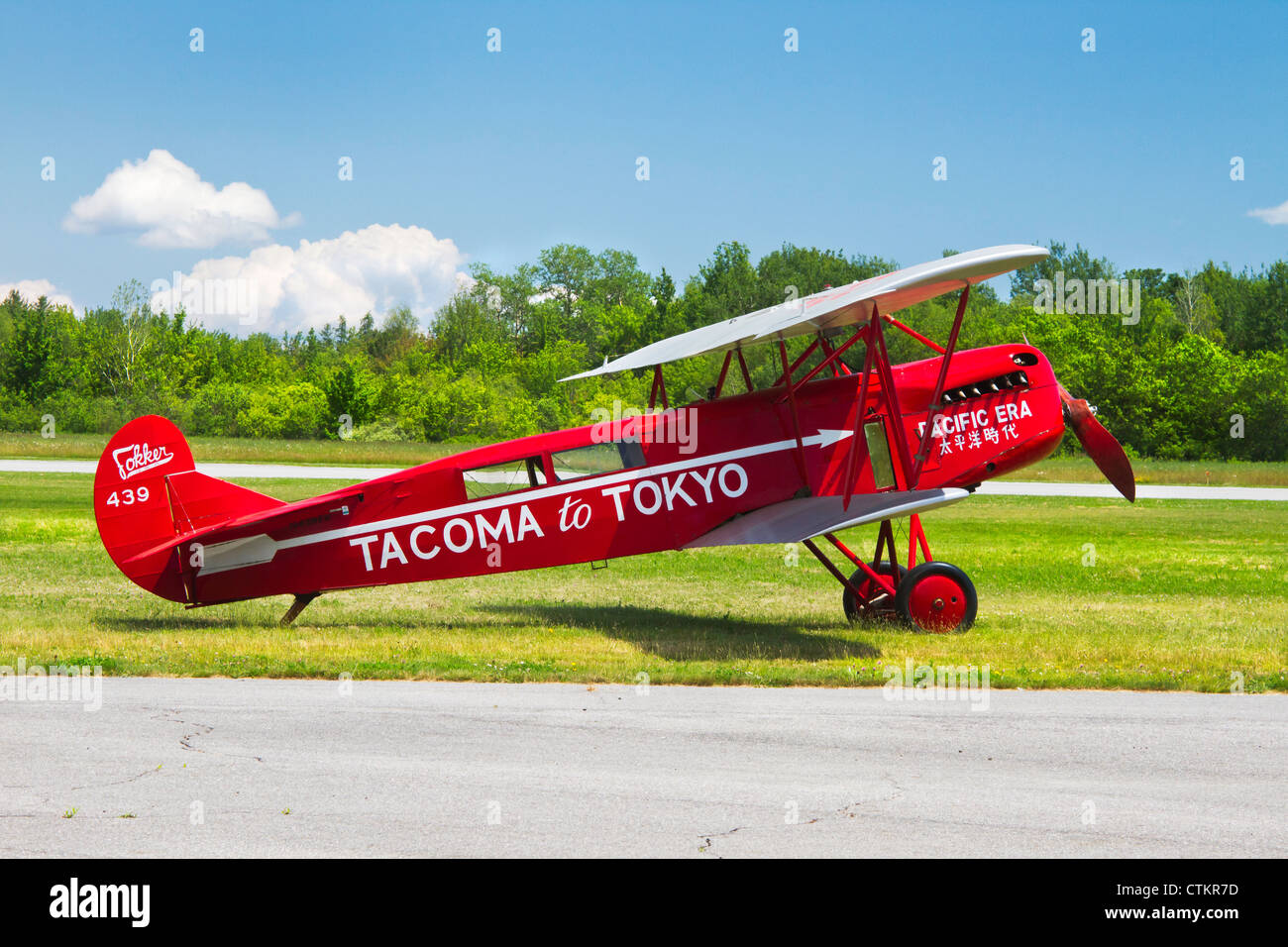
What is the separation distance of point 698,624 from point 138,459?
6.49 metres

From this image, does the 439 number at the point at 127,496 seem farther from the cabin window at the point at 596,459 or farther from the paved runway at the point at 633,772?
the cabin window at the point at 596,459

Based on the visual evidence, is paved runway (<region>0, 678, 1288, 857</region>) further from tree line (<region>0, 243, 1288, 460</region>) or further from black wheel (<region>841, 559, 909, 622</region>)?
tree line (<region>0, 243, 1288, 460</region>)

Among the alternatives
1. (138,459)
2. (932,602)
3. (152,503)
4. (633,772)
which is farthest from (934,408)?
(138,459)

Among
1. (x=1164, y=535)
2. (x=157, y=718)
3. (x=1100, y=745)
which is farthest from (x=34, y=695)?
(x=1164, y=535)

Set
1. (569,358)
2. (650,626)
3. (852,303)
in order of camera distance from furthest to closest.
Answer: (569,358) < (650,626) < (852,303)

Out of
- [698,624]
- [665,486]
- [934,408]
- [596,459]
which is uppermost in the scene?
[934,408]

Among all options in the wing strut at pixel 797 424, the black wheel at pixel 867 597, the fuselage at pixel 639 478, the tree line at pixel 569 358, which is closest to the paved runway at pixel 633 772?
the fuselage at pixel 639 478

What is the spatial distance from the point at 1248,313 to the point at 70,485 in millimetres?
75832

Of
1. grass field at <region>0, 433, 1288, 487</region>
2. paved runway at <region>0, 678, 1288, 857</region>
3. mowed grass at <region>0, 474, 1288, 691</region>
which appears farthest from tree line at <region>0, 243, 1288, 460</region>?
paved runway at <region>0, 678, 1288, 857</region>

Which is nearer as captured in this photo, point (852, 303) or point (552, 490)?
point (852, 303)

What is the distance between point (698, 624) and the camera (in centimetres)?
1340

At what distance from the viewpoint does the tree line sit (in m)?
59.9

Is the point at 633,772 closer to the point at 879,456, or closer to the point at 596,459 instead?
the point at 596,459

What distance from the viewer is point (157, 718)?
8109 millimetres
